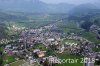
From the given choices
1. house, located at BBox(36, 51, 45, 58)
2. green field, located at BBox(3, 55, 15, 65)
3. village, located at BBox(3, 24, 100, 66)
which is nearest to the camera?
green field, located at BBox(3, 55, 15, 65)

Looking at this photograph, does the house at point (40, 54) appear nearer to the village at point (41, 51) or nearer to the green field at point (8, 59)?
the village at point (41, 51)

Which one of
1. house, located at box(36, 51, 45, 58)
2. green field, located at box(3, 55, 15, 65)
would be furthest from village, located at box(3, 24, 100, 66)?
green field, located at box(3, 55, 15, 65)

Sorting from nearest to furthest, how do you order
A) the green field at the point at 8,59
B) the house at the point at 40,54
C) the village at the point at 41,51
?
the green field at the point at 8,59
the village at the point at 41,51
the house at the point at 40,54

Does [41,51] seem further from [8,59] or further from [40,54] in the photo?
[8,59]

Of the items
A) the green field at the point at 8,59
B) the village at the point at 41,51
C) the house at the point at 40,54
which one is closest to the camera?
the green field at the point at 8,59

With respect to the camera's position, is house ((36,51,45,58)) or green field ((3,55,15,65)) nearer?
green field ((3,55,15,65))

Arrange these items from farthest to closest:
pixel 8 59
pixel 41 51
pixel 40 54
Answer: pixel 41 51, pixel 40 54, pixel 8 59

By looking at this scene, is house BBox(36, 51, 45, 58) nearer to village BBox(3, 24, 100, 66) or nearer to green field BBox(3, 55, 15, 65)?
village BBox(3, 24, 100, 66)

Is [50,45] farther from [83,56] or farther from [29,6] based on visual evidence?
[29,6]

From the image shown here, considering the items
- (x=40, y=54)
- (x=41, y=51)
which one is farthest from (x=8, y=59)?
(x=41, y=51)

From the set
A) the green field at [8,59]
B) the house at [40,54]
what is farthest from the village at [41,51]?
the green field at [8,59]

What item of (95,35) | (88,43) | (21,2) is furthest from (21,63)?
(21,2)
